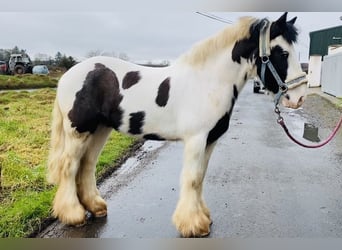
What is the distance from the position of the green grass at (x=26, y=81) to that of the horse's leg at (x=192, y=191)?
3.35ft

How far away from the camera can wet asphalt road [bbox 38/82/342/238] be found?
2348mm

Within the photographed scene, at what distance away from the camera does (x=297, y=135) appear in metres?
3.79

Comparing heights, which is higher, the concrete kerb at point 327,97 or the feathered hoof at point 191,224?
the concrete kerb at point 327,97

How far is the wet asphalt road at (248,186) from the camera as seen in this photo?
2.35 metres

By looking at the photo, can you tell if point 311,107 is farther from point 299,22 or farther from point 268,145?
point 299,22

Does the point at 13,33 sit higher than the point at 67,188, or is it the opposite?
the point at 13,33

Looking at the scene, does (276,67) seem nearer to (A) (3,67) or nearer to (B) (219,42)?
(B) (219,42)

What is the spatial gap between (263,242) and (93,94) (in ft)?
4.30

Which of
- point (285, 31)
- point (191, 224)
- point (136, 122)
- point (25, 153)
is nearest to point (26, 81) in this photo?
point (25, 153)

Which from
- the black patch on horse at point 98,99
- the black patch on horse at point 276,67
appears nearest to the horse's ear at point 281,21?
the black patch on horse at point 276,67

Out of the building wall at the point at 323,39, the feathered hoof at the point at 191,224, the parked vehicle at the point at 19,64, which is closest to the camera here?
the feathered hoof at the point at 191,224

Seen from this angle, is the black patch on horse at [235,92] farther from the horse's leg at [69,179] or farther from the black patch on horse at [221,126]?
the horse's leg at [69,179]

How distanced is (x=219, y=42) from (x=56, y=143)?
3.75ft

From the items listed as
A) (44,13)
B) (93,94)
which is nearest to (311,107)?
(93,94)
